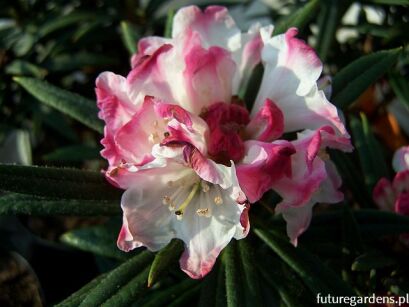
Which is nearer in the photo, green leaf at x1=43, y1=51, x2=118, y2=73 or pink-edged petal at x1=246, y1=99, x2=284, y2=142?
pink-edged petal at x1=246, y1=99, x2=284, y2=142

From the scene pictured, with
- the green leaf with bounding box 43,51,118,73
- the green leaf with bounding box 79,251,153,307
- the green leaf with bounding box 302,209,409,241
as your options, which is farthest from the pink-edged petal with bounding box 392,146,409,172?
the green leaf with bounding box 43,51,118,73

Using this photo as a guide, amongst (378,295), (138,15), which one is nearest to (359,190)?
(378,295)

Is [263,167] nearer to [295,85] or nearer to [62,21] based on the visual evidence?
[295,85]

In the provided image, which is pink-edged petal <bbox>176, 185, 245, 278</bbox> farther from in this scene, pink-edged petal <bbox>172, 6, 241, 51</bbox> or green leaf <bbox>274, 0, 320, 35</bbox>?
green leaf <bbox>274, 0, 320, 35</bbox>

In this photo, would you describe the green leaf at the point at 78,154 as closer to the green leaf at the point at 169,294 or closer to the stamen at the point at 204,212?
the green leaf at the point at 169,294

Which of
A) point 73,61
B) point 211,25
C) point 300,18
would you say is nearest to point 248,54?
point 211,25
